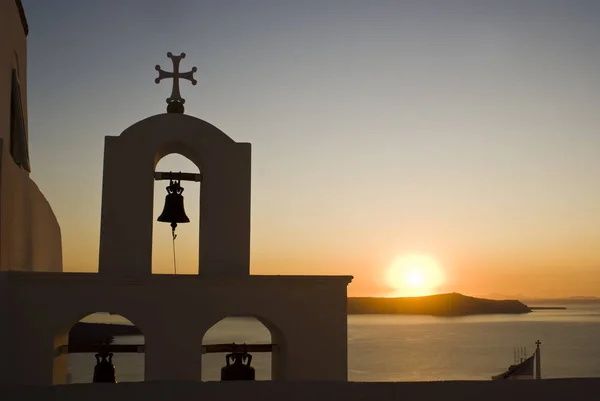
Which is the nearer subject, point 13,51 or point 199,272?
point 199,272

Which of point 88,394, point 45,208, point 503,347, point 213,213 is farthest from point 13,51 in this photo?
point 503,347

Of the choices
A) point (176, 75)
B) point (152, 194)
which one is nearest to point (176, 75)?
point (176, 75)

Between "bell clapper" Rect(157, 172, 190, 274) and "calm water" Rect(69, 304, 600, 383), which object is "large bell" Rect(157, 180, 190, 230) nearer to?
"bell clapper" Rect(157, 172, 190, 274)

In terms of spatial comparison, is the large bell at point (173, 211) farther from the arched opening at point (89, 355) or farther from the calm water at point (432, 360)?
the calm water at point (432, 360)

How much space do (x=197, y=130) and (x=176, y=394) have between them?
3212mm

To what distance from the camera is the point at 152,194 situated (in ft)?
22.6

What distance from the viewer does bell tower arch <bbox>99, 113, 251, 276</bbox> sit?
6703 mm

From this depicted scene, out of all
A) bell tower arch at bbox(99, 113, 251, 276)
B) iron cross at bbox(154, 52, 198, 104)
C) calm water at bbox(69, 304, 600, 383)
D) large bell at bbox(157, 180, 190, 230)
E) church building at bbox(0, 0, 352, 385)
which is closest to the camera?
church building at bbox(0, 0, 352, 385)

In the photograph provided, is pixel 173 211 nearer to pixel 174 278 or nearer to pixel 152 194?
pixel 152 194

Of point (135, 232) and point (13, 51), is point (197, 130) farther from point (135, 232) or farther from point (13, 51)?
point (13, 51)

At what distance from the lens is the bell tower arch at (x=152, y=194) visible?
6.70m

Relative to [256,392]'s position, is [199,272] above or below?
above

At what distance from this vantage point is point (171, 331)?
6535 mm

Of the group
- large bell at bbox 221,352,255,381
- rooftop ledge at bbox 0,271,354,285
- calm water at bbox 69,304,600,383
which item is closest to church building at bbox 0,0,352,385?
rooftop ledge at bbox 0,271,354,285
